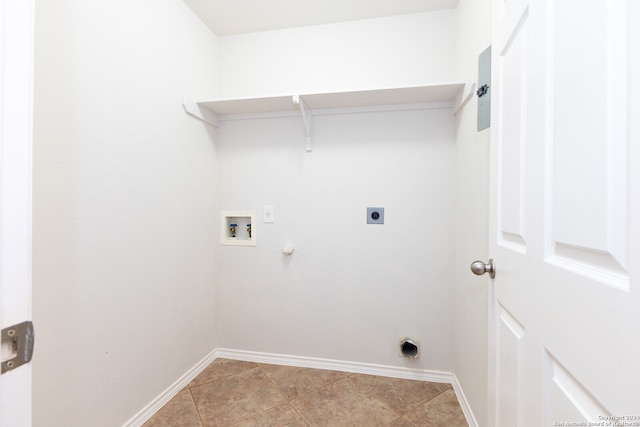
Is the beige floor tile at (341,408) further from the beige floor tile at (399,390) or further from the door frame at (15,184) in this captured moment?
the door frame at (15,184)

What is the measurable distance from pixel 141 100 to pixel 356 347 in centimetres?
204

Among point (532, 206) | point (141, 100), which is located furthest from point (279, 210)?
point (532, 206)

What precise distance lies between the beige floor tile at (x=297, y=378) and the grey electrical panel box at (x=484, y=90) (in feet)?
5.84

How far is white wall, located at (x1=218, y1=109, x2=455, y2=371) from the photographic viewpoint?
1758mm

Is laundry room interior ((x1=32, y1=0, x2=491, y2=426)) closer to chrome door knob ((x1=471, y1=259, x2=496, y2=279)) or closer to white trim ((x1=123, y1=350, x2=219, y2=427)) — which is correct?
white trim ((x1=123, y1=350, x2=219, y2=427))

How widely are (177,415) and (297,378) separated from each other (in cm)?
72

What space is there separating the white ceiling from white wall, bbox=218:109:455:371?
0.66 m

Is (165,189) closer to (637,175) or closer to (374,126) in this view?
(374,126)

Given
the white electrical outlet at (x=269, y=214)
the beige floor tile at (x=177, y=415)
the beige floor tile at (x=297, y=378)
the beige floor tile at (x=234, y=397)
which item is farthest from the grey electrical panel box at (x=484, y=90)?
the beige floor tile at (x=177, y=415)

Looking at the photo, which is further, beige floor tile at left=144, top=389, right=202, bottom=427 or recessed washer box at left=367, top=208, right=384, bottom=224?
recessed washer box at left=367, top=208, right=384, bottom=224

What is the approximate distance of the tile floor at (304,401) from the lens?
4.63 ft

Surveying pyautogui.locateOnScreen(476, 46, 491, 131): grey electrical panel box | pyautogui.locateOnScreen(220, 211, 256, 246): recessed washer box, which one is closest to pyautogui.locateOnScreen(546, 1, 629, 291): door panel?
pyautogui.locateOnScreen(476, 46, 491, 131): grey electrical panel box

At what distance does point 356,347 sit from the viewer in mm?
1860

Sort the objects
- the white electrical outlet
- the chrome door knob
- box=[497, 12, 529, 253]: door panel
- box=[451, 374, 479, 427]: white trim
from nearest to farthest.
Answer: box=[497, 12, 529, 253]: door panel < the chrome door knob < box=[451, 374, 479, 427]: white trim < the white electrical outlet
